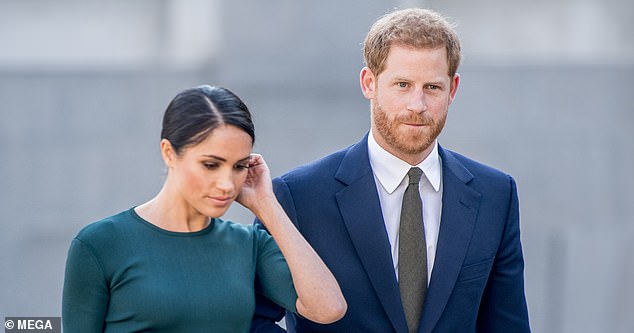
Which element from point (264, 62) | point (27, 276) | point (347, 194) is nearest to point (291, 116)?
point (264, 62)

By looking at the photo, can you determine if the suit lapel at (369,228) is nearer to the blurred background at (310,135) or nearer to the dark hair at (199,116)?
the dark hair at (199,116)

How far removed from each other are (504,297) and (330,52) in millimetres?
4091

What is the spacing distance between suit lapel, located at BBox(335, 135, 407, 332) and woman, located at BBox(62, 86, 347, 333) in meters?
0.22

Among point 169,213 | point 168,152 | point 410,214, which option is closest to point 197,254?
point 169,213

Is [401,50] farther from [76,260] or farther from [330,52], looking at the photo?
[330,52]

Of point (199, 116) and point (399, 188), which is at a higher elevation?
point (199, 116)

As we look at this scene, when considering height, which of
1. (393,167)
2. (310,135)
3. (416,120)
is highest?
(416,120)

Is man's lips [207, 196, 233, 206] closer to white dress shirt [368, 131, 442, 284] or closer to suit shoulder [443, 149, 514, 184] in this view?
white dress shirt [368, 131, 442, 284]

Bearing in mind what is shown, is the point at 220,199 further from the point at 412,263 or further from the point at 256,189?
the point at 412,263

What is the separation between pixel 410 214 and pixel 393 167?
146 millimetres

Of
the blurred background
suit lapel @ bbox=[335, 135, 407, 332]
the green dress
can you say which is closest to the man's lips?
the green dress

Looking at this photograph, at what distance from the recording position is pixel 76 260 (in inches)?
101

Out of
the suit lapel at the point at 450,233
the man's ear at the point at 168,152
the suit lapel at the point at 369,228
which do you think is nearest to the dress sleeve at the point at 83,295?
the man's ear at the point at 168,152

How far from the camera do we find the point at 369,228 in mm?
3002
